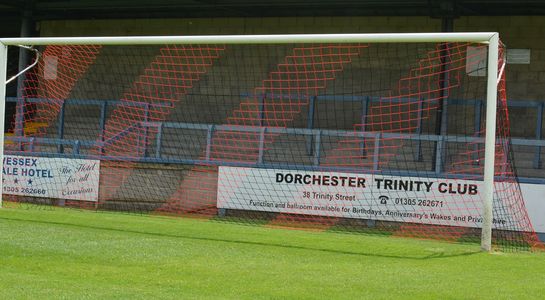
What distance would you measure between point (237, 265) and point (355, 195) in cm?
626

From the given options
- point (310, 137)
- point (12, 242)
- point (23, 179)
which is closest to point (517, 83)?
point (310, 137)

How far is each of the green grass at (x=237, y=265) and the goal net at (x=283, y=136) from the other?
4.59ft

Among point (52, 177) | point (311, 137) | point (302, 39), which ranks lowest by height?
point (52, 177)

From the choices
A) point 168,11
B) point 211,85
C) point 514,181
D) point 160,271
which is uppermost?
point 168,11

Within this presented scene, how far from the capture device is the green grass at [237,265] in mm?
7379

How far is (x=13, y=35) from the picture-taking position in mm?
25875

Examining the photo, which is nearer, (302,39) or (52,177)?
(302,39)

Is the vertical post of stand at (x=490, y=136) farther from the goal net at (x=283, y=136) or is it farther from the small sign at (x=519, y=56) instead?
the small sign at (x=519, y=56)

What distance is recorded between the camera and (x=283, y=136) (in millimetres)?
19062

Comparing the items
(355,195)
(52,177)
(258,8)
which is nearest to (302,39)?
(355,195)

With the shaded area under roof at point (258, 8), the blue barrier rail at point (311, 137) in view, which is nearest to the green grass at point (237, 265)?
the blue barrier rail at point (311, 137)

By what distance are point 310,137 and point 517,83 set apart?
16.3 ft

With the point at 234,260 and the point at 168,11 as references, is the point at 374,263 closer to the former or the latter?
the point at 234,260

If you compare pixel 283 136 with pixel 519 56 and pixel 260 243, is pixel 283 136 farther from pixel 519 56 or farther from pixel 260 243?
pixel 260 243
